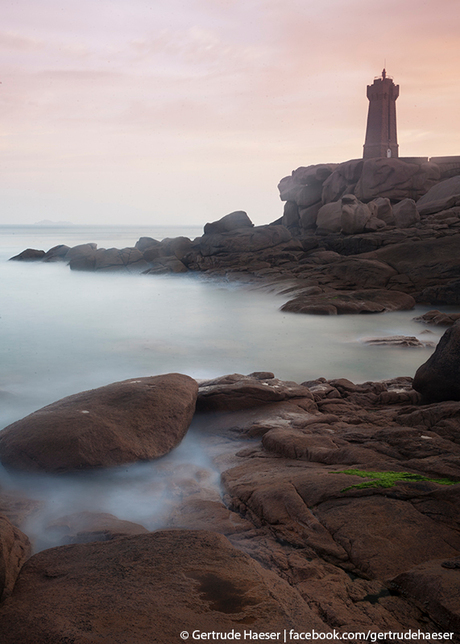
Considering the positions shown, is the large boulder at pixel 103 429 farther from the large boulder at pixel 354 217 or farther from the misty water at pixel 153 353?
the large boulder at pixel 354 217

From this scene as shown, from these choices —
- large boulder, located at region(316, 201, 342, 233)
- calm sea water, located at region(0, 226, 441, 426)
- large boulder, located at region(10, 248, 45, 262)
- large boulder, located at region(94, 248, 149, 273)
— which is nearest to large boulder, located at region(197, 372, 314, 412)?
calm sea water, located at region(0, 226, 441, 426)

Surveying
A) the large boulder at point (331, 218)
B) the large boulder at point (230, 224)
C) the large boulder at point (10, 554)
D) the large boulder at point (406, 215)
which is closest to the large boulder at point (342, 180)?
the large boulder at point (331, 218)

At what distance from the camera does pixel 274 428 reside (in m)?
5.54

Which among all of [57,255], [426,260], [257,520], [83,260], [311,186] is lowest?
[257,520]

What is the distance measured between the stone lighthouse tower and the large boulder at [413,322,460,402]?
4185 cm

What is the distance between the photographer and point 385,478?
374cm

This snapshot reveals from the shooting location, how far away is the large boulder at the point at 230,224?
106 ft

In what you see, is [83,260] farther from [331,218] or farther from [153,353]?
[153,353]

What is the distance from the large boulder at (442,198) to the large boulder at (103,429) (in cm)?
2373

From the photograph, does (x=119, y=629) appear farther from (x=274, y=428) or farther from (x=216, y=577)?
(x=274, y=428)

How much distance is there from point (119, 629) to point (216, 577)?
627 millimetres

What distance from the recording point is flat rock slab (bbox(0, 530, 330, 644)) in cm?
226

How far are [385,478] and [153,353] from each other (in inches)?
323

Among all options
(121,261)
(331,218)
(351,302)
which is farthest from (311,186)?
(351,302)
